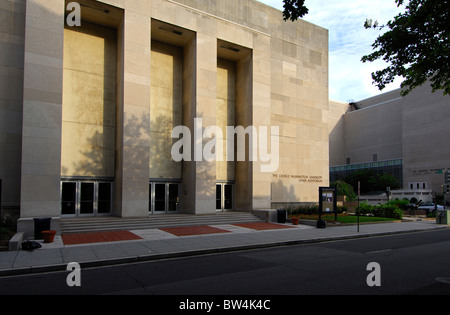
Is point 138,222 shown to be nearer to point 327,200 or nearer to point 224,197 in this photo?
point 224,197

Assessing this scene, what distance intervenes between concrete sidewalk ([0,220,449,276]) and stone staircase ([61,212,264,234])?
130 centimetres

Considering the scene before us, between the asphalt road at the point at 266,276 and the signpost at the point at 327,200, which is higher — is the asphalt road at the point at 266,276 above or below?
below

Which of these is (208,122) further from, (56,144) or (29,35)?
(29,35)

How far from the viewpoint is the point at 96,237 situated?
15023mm

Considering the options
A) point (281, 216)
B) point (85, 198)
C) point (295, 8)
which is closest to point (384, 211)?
point (281, 216)

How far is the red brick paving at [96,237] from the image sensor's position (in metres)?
13.9

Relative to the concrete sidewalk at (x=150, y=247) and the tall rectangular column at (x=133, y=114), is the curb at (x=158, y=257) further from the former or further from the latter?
the tall rectangular column at (x=133, y=114)

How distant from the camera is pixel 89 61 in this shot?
20.7 metres

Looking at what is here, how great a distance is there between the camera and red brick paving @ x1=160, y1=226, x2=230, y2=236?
1647 centimetres

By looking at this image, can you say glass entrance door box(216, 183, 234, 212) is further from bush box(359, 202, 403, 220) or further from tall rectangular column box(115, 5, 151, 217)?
bush box(359, 202, 403, 220)

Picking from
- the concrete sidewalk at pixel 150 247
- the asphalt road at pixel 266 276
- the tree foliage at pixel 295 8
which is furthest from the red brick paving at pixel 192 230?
the tree foliage at pixel 295 8

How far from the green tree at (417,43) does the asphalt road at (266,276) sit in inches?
240

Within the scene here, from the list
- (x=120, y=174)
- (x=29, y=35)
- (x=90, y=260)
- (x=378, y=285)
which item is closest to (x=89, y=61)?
(x=29, y=35)

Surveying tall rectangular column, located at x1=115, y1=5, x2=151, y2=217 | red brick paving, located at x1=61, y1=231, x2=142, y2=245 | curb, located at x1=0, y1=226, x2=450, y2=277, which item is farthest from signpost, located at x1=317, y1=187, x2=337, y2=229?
red brick paving, located at x1=61, y1=231, x2=142, y2=245
